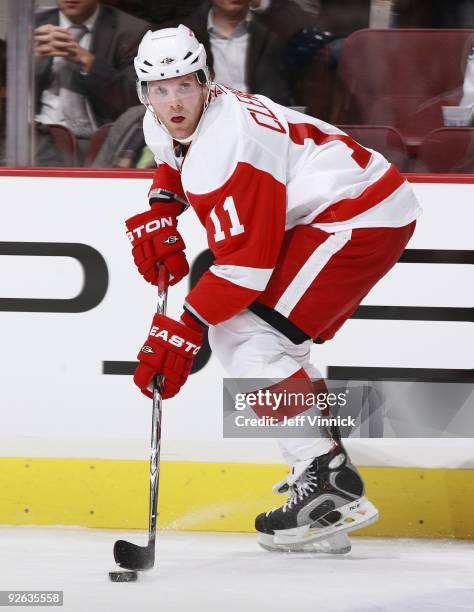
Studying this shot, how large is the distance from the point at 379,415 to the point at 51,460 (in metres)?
0.82

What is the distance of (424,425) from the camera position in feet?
10.1

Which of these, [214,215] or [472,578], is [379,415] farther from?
[214,215]

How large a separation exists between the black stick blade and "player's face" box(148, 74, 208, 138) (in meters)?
0.86

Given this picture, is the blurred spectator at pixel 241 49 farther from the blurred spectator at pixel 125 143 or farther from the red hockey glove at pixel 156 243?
the red hockey glove at pixel 156 243

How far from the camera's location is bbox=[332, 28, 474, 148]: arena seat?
9.87ft

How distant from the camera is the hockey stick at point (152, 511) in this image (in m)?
2.53

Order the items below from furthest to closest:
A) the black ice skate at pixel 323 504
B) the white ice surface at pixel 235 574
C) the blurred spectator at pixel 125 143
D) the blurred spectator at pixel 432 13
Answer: the blurred spectator at pixel 125 143, the blurred spectator at pixel 432 13, the black ice skate at pixel 323 504, the white ice surface at pixel 235 574

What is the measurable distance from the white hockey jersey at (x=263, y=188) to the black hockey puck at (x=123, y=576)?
528 millimetres

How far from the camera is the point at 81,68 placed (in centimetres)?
311

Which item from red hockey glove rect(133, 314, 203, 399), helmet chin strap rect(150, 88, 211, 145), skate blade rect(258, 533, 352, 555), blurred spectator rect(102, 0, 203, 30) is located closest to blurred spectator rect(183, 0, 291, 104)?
blurred spectator rect(102, 0, 203, 30)

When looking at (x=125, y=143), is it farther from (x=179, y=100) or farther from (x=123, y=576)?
(x=123, y=576)

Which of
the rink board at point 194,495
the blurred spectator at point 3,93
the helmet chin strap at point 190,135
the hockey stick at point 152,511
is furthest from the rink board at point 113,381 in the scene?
the helmet chin strap at point 190,135

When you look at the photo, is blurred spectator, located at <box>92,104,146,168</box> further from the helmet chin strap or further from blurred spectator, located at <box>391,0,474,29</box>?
blurred spectator, located at <box>391,0,474,29</box>

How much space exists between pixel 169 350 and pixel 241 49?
882 mm
